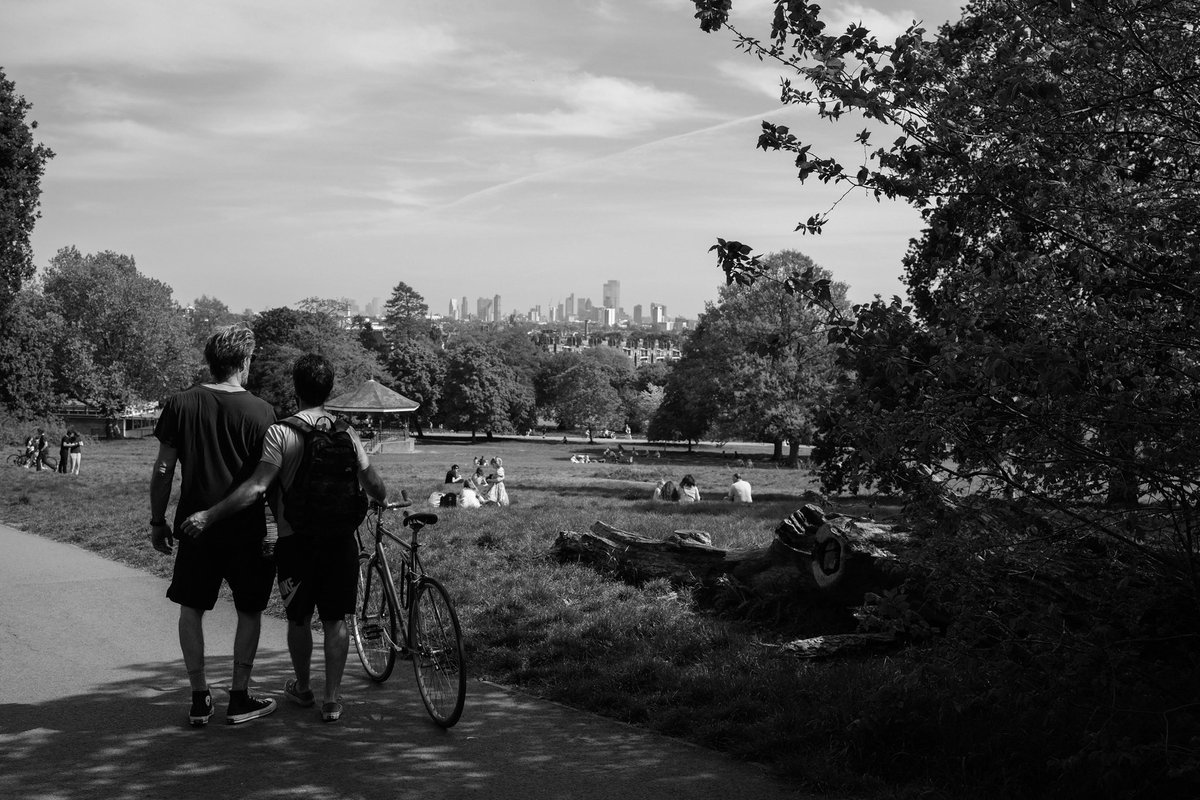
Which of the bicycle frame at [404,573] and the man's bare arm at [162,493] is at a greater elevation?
the man's bare arm at [162,493]

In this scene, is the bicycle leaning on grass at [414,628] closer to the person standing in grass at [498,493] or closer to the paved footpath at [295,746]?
the paved footpath at [295,746]

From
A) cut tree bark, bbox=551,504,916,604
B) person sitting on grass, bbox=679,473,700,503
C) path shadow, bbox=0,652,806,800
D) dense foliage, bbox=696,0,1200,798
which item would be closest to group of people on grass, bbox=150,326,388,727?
path shadow, bbox=0,652,806,800

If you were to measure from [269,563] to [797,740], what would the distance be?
2808mm

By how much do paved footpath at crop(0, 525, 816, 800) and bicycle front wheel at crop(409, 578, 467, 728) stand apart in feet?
0.38

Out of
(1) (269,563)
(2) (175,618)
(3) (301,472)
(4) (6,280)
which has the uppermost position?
(4) (6,280)

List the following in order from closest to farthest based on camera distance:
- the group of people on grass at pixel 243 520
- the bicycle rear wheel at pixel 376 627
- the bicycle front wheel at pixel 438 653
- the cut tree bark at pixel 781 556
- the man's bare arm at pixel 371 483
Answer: the bicycle front wheel at pixel 438 653 < the group of people on grass at pixel 243 520 < the man's bare arm at pixel 371 483 < the bicycle rear wheel at pixel 376 627 < the cut tree bark at pixel 781 556

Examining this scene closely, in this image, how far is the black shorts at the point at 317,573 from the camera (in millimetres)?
5406

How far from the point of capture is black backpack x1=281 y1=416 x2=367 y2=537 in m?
5.30

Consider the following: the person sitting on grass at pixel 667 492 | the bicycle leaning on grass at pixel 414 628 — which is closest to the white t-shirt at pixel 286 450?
the bicycle leaning on grass at pixel 414 628

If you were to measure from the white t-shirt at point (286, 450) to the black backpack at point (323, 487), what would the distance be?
30 millimetres

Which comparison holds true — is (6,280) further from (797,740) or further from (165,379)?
(165,379)

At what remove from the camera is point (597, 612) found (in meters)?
7.71

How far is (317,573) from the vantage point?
5430mm

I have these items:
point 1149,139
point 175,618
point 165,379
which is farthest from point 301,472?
point 165,379
